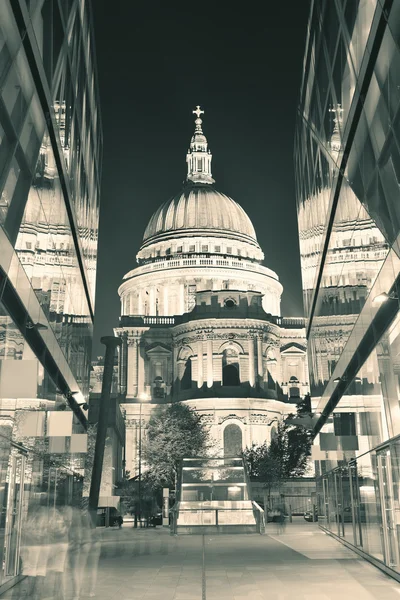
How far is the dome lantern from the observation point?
126688 millimetres

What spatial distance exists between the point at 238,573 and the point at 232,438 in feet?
216

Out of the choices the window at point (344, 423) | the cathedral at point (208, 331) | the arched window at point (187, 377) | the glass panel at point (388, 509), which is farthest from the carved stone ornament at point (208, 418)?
the glass panel at point (388, 509)

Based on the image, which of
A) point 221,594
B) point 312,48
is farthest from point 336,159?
point 221,594

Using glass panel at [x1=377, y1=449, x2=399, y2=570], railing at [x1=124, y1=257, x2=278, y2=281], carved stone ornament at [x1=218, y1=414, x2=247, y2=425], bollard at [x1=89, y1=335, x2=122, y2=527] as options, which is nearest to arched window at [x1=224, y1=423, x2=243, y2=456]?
carved stone ornament at [x1=218, y1=414, x2=247, y2=425]

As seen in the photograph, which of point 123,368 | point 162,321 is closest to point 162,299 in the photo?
point 162,321

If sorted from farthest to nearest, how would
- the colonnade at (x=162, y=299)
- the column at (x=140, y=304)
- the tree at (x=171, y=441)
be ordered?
the column at (x=140, y=304) < the colonnade at (x=162, y=299) < the tree at (x=171, y=441)

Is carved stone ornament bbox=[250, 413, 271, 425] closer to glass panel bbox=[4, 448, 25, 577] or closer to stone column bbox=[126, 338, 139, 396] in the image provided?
stone column bbox=[126, 338, 139, 396]

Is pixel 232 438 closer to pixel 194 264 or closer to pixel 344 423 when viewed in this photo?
pixel 194 264

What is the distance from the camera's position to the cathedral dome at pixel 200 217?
110 meters

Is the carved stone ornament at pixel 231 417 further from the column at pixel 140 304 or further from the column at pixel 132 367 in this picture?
the column at pixel 140 304

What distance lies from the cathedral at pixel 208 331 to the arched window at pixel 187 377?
120 millimetres

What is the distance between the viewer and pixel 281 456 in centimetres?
7250

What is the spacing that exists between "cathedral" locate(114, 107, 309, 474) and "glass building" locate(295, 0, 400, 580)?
53.5 meters

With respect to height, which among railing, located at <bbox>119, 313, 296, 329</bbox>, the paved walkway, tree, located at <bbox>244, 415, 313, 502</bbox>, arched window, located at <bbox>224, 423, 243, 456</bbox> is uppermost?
railing, located at <bbox>119, 313, 296, 329</bbox>
